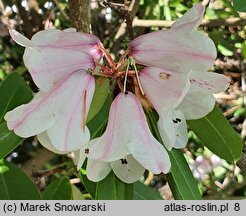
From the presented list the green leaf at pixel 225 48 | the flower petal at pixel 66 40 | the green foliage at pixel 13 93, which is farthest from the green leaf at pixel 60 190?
the green leaf at pixel 225 48

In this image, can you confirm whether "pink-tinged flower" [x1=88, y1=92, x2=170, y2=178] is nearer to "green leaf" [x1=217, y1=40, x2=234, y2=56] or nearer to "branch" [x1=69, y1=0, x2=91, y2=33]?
"branch" [x1=69, y1=0, x2=91, y2=33]

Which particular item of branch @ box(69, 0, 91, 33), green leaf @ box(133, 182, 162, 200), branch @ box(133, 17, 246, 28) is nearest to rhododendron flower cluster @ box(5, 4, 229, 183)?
branch @ box(69, 0, 91, 33)

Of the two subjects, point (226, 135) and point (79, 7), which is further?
point (79, 7)

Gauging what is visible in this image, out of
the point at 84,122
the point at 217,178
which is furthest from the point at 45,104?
the point at 217,178

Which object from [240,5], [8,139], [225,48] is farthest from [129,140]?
[225,48]

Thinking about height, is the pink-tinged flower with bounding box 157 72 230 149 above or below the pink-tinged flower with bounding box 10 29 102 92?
below

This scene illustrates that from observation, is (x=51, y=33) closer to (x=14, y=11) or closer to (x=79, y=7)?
(x=79, y=7)

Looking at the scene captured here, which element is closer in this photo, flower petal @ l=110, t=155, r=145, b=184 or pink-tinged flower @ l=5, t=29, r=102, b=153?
pink-tinged flower @ l=5, t=29, r=102, b=153
